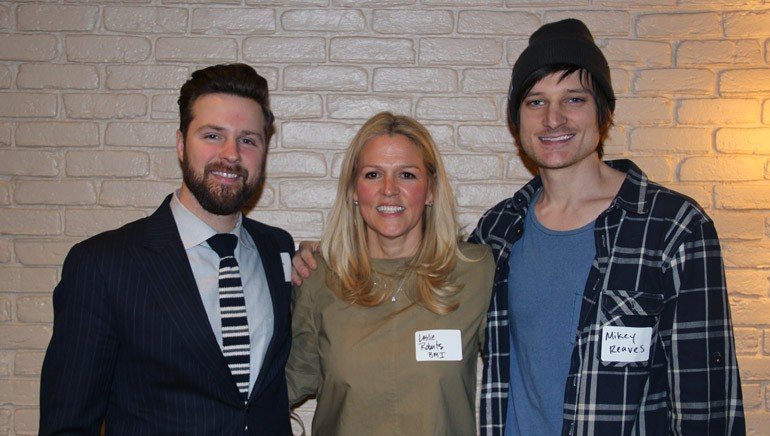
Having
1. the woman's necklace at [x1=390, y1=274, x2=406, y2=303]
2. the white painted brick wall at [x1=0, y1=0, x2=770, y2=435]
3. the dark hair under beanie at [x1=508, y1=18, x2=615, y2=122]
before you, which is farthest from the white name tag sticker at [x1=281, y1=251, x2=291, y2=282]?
the dark hair under beanie at [x1=508, y1=18, x2=615, y2=122]

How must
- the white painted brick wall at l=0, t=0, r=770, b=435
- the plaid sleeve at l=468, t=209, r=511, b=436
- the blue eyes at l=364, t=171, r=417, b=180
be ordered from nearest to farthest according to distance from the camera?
the plaid sleeve at l=468, t=209, r=511, b=436
the blue eyes at l=364, t=171, r=417, b=180
the white painted brick wall at l=0, t=0, r=770, b=435

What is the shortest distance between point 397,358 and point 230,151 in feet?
2.87

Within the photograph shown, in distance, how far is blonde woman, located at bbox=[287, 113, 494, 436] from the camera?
2186mm

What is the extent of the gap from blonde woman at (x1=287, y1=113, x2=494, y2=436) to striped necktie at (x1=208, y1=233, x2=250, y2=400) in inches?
13.0

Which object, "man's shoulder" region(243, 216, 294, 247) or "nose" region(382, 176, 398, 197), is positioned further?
"man's shoulder" region(243, 216, 294, 247)

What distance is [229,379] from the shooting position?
1981mm

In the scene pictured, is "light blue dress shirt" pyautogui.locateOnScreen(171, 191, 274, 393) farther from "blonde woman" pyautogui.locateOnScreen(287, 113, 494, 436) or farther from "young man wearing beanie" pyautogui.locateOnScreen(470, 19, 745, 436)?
"young man wearing beanie" pyautogui.locateOnScreen(470, 19, 745, 436)

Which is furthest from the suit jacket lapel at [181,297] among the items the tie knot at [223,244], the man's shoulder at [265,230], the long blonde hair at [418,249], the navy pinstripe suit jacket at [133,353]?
the long blonde hair at [418,249]

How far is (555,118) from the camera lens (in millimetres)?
2086

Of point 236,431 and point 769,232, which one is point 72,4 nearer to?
point 236,431

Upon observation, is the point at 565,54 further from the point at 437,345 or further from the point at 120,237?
the point at 120,237

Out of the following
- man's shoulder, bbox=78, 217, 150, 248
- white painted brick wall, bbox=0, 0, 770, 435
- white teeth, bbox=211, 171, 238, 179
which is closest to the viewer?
man's shoulder, bbox=78, 217, 150, 248

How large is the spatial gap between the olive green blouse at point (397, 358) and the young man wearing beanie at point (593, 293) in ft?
0.33

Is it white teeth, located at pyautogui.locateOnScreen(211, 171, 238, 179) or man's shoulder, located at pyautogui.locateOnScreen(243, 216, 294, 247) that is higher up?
white teeth, located at pyautogui.locateOnScreen(211, 171, 238, 179)
